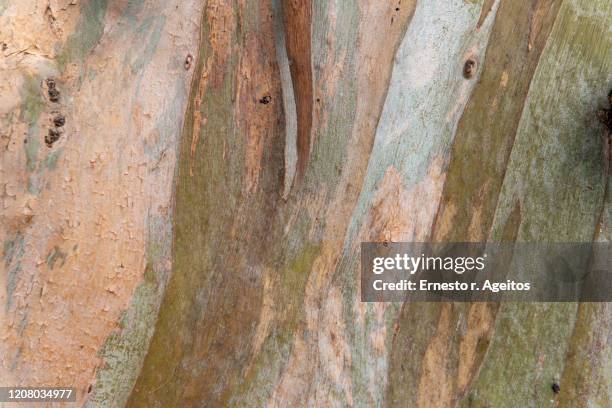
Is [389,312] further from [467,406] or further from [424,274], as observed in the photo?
[467,406]

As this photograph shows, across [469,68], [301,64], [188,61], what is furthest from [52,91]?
[469,68]

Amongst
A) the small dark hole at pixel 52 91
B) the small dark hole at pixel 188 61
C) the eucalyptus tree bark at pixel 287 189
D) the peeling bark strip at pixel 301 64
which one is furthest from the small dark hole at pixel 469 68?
the small dark hole at pixel 52 91

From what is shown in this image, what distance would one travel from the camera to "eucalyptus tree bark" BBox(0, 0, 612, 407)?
1.84 meters

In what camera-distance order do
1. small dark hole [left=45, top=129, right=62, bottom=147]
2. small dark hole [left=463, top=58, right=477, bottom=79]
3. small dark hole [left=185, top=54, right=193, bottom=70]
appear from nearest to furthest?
small dark hole [left=45, top=129, right=62, bottom=147] < small dark hole [left=185, top=54, right=193, bottom=70] < small dark hole [left=463, top=58, right=477, bottom=79]

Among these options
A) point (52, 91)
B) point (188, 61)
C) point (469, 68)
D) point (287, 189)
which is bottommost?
point (287, 189)

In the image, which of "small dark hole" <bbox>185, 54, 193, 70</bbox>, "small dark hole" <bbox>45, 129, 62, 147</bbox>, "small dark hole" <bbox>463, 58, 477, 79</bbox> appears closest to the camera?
"small dark hole" <bbox>45, 129, 62, 147</bbox>

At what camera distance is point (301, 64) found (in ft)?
6.59

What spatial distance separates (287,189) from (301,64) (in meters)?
0.54

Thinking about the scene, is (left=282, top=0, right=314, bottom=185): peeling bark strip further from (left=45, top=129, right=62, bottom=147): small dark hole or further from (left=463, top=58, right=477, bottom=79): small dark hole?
(left=45, top=129, right=62, bottom=147): small dark hole

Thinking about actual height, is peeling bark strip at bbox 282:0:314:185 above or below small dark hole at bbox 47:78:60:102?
above

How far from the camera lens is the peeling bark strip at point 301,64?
1989 millimetres

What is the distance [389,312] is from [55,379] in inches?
55.5

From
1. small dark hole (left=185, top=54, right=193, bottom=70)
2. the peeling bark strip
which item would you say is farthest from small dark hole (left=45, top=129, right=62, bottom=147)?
the peeling bark strip

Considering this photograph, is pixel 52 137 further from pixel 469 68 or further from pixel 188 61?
pixel 469 68
